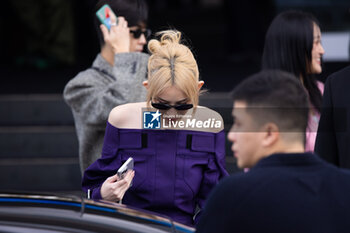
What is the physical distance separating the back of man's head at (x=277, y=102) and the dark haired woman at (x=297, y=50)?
1.73 meters

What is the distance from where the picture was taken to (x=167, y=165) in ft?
10.3

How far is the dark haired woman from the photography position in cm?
401

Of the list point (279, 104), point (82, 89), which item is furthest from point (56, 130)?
point (279, 104)

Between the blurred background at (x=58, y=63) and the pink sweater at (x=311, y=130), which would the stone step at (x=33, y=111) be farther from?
the pink sweater at (x=311, y=130)

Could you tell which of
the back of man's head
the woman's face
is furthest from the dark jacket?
the woman's face

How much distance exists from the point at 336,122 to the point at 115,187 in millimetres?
1062

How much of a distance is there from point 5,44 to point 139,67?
7147mm

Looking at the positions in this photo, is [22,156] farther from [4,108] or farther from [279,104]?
[279,104]

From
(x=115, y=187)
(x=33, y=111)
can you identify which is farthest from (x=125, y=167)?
(x=33, y=111)

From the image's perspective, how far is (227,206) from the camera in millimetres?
2105

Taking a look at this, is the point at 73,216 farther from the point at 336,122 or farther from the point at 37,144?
the point at 37,144

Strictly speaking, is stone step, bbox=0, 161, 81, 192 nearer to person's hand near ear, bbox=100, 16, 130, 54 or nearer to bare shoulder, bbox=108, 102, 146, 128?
person's hand near ear, bbox=100, 16, 130, 54

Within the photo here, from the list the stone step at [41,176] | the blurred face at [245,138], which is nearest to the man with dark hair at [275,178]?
the blurred face at [245,138]

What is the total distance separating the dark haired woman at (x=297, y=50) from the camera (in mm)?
4008
